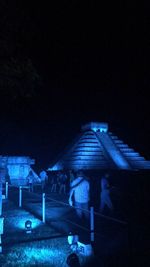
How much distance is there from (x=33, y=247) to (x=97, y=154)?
16.7 meters

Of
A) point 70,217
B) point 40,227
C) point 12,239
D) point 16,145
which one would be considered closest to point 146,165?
point 70,217

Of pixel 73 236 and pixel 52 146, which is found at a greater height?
pixel 52 146

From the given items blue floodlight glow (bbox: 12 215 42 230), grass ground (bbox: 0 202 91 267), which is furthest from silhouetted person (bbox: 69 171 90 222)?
blue floodlight glow (bbox: 12 215 42 230)

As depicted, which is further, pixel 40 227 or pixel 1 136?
pixel 1 136

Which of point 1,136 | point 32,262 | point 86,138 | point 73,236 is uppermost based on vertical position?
point 1,136

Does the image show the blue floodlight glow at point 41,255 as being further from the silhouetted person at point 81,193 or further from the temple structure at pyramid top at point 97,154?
the temple structure at pyramid top at point 97,154

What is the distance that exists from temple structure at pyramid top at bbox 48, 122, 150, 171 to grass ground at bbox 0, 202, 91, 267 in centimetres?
1247

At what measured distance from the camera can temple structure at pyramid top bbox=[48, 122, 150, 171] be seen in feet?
86.1

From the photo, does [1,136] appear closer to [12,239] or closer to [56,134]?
[56,134]

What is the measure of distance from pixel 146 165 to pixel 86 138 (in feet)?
19.0

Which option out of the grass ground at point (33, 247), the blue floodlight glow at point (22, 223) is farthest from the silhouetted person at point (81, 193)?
the blue floodlight glow at point (22, 223)

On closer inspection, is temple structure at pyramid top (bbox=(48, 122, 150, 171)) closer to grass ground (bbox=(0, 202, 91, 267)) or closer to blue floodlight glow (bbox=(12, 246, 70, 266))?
grass ground (bbox=(0, 202, 91, 267))

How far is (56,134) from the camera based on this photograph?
63.5 metres

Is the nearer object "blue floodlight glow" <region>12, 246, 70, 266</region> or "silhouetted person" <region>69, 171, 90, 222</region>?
"blue floodlight glow" <region>12, 246, 70, 266</region>
